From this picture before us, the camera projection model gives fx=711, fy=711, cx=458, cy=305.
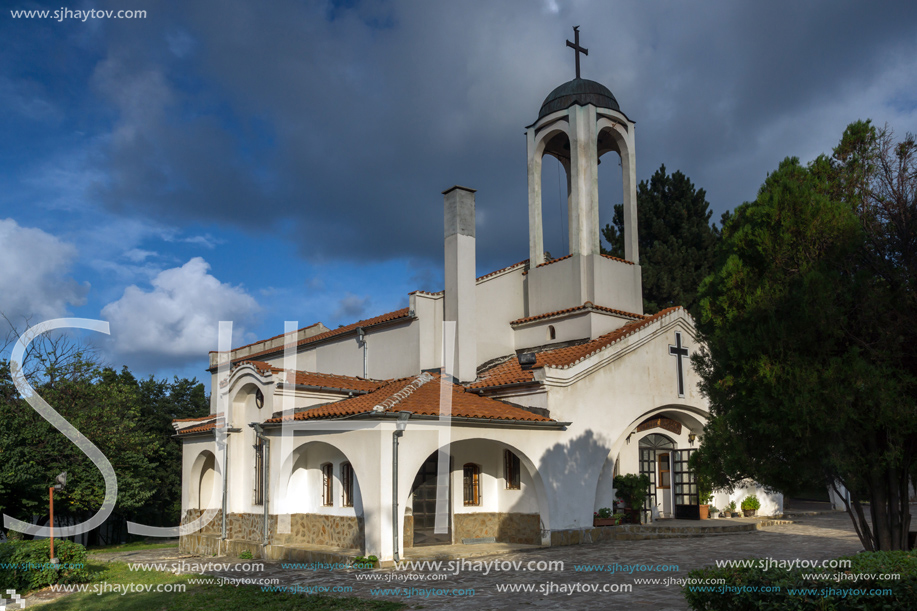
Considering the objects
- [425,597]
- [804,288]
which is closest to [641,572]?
[425,597]

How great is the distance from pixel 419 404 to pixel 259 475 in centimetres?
544

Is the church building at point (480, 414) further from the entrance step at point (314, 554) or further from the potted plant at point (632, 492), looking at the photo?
the potted plant at point (632, 492)

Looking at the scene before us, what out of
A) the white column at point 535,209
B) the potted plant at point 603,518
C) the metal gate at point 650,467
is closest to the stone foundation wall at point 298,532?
the potted plant at point 603,518

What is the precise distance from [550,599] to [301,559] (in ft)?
22.3

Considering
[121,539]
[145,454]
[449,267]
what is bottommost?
[121,539]

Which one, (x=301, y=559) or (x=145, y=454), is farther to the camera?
(x=145, y=454)

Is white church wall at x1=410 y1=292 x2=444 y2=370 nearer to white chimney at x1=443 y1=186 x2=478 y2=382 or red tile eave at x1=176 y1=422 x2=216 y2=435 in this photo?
white chimney at x1=443 y1=186 x2=478 y2=382

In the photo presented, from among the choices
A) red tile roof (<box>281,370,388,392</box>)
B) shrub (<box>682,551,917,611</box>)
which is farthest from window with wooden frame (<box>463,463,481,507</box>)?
shrub (<box>682,551,917,611</box>)

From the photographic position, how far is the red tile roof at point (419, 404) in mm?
14672

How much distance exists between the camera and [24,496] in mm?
21266

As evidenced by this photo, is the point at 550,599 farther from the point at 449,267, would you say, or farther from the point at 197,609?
the point at 449,267

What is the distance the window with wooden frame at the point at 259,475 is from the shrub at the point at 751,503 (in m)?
15.2

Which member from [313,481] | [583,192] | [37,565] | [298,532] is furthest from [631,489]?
[37,565]

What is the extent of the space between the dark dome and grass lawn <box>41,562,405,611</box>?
54.0ft
